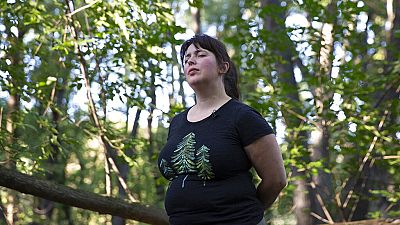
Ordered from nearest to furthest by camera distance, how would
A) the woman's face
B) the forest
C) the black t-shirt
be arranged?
the black t-shirt < the woman's face < the forest

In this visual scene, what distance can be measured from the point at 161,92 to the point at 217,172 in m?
3.80

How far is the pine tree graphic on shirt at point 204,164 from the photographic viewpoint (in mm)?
2260

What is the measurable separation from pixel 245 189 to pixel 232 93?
521mm

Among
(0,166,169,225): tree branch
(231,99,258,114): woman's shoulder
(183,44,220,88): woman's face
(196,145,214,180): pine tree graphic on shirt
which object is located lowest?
(0,166,169,225): tree branch

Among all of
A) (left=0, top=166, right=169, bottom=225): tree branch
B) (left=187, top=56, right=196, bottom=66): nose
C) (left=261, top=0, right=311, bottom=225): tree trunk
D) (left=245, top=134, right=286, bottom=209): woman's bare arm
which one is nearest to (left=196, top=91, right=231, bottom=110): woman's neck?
(left=187, top=56, right=196, bottom=66): nose

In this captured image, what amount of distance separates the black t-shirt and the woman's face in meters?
0.15

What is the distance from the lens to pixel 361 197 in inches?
254

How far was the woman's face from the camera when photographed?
96.0 inches

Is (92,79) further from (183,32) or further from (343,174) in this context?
(343,174)

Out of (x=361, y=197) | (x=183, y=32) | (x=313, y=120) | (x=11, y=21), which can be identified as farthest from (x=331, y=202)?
(x=11, y=21)

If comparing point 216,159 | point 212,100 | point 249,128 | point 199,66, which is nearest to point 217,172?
point 216,159

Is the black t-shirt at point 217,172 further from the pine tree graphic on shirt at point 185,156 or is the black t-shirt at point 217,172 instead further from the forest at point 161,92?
the forest at point 161,92

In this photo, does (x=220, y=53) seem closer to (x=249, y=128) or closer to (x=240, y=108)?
(x=240, y=108)

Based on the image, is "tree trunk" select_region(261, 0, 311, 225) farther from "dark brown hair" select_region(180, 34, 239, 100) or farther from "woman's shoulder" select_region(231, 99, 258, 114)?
"woman's shoulder" select_region(231, 99, 258, 114)
